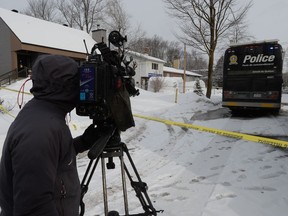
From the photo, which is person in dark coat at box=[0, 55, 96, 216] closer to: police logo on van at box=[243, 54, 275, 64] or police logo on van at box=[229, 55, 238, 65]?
police logo on van at box=[243, 54, 275, 64]

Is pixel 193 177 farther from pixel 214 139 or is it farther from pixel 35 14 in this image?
pixel 35 14

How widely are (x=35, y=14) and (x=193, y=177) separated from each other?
58.9 meters

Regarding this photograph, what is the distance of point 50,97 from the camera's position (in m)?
1.73

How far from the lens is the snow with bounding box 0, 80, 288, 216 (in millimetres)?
4012

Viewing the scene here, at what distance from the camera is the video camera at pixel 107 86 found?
199 cm

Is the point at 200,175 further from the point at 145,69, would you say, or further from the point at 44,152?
the point at 145,69

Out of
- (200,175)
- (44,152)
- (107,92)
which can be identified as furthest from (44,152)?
(200,175)

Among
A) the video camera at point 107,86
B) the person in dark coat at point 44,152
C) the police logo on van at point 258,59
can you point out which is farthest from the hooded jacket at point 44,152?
the police logo on van at point 258,59

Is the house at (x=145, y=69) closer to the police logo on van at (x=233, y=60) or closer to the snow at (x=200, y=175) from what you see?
the police logo on van at (x=233, y=60)

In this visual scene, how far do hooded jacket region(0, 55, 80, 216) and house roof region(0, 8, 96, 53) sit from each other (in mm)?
26525

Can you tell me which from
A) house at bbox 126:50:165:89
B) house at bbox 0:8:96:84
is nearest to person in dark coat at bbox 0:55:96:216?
house at bbox 0:8:96:84

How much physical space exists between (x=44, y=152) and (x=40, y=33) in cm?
2992

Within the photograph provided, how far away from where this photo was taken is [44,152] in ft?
5.04

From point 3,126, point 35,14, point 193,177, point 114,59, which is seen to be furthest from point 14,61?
point 35,14
